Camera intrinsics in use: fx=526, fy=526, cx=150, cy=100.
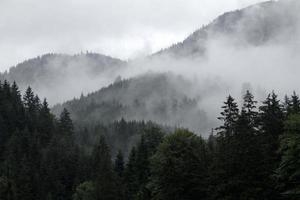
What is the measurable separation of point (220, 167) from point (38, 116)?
10637cm

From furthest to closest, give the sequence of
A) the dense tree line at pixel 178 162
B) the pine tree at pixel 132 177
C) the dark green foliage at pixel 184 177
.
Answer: the pine tree at pixel 132 177, the dark green foliage at pixel 184 177, the dense tree line at pixel 178 162

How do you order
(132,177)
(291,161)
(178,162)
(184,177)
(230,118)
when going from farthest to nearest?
(132,177), (178,162), (184,177), (230,118), (291,161)

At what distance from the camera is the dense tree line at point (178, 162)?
163ft

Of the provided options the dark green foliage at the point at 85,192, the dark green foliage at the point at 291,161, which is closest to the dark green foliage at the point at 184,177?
the dark green foliage at the point at 291,161

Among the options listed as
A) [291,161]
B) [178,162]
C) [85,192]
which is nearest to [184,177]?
[178,162]

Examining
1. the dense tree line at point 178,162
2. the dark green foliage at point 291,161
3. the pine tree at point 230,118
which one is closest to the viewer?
the dark green foliage at point 291,161

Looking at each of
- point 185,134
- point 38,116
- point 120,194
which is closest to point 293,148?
point 185,134

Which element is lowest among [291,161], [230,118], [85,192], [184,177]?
[291,161]

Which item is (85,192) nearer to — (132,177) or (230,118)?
(132,177)

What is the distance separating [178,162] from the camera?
208 ft

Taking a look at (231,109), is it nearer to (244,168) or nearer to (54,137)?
(244,168)

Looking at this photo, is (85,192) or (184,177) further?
(85,192)

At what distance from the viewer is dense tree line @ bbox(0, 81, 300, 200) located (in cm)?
4960

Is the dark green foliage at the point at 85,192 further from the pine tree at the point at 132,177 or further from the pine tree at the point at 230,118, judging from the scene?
the pine tree at the point at 230,118
